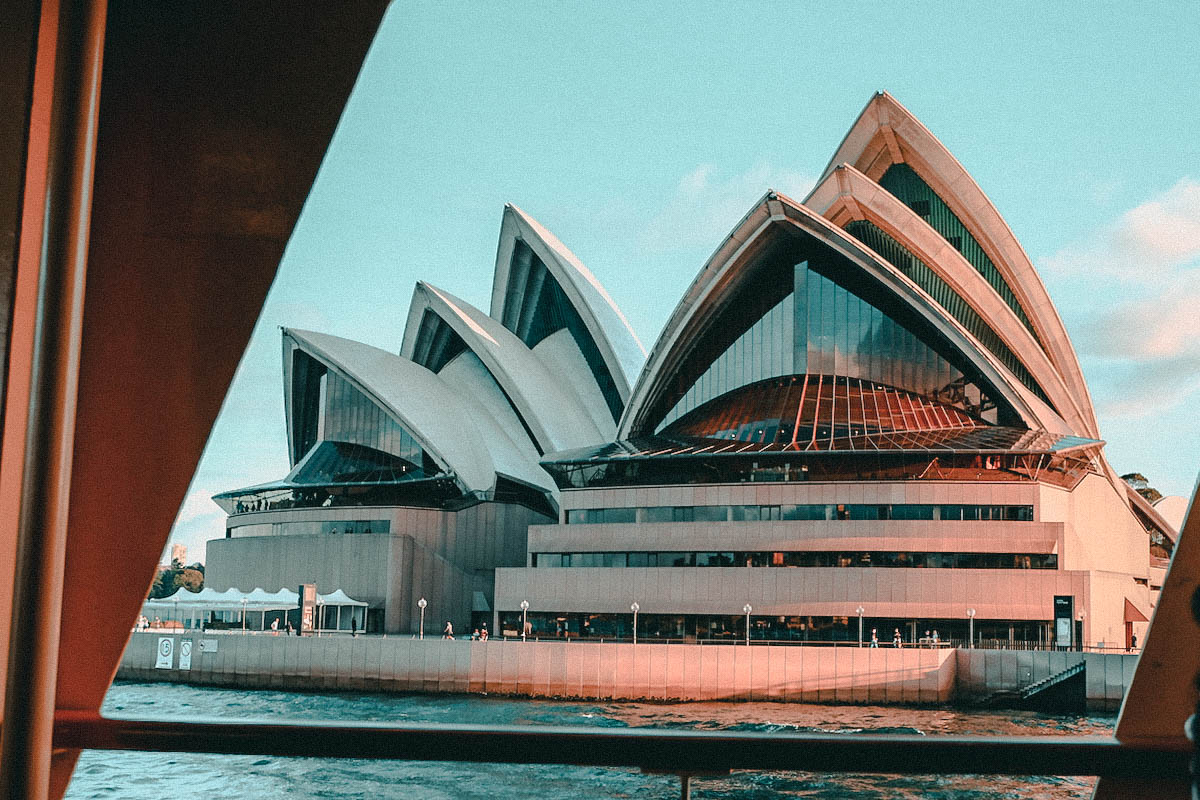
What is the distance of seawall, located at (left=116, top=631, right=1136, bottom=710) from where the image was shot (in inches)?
1335

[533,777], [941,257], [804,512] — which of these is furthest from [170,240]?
[941,257]

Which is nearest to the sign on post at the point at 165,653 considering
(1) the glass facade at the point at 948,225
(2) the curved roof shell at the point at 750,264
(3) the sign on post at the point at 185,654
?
(3) the sign on post at the point at 185,654

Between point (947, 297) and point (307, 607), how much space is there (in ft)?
93.6

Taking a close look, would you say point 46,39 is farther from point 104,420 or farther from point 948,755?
point 948,755

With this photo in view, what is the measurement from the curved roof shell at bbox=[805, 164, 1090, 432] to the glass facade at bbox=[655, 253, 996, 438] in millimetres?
2151

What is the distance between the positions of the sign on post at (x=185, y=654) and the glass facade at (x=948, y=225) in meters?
34.0

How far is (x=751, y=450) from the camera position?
4072 cm

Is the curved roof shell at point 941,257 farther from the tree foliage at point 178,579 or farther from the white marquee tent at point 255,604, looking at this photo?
the tree foliage at point 178,579

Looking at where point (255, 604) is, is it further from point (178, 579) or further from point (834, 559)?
point (178, 579)

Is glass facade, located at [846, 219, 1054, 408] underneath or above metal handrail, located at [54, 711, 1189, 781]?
above

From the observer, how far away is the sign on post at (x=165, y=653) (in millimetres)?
39875

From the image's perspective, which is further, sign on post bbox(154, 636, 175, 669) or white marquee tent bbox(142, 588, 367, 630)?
white marquee tent bbox(142, 588, 367, 630)

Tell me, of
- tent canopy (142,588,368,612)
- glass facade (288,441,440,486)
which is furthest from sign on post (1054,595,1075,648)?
glass facade (288,441,440,486)

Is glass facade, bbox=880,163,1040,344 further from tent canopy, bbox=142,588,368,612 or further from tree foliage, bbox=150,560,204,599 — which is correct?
tree foliage, bbox=150,560,204,599
